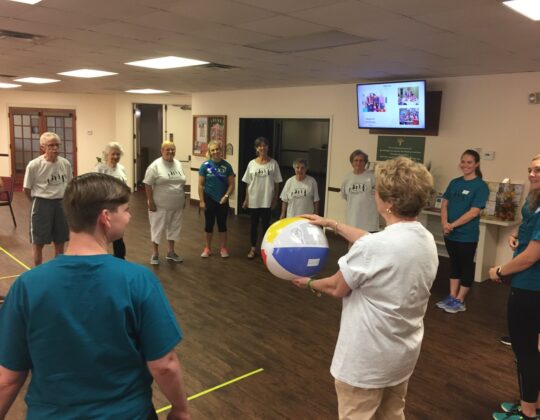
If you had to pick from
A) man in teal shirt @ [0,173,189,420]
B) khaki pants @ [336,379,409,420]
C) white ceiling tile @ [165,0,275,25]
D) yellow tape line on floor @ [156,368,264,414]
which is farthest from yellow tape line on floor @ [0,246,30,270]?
khaki pants @ [336,379,409,420]

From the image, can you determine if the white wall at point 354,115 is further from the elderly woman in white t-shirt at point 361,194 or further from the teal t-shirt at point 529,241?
the teal t-shirt at point 529,241

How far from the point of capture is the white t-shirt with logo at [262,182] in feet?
18.6

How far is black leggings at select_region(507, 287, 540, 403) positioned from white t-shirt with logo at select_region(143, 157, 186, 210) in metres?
3.78

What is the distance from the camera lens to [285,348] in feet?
11.2

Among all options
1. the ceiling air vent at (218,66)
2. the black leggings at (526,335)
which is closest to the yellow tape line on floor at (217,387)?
the black leggings at (526,335)

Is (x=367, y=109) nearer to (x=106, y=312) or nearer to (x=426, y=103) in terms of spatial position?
(x=426, y=103)

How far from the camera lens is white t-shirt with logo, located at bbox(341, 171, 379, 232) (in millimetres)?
4910

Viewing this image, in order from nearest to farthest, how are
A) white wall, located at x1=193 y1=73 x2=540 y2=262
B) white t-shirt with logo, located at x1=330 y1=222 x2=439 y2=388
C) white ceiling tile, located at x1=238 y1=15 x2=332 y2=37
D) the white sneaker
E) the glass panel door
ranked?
1. white t-shirt with logo, located at x1=330 y1=222 x2=439 y2=388
2. white ceiling tile, located at x1=238 y1=15 x2=332 y2=37
3. white wall, located at x1=193 y1=73 x2=540 y2=262
4. the white sneaker
5. the glass panel door

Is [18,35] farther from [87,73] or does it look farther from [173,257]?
[87,73]

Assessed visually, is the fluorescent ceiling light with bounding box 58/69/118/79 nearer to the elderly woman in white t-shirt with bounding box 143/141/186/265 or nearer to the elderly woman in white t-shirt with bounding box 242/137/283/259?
the elderly woman in white t-shirt with bounding box 143/141/186/265

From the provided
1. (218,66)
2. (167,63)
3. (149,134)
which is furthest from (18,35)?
(149,134)

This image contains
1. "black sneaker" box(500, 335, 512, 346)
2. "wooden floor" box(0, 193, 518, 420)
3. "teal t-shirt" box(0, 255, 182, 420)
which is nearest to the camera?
"teal t-shirt" box(0, 255, 182, 420)

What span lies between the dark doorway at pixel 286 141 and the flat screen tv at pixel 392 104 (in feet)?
5.95

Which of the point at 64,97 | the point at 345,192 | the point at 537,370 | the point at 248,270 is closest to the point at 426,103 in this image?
the point at 345,192
